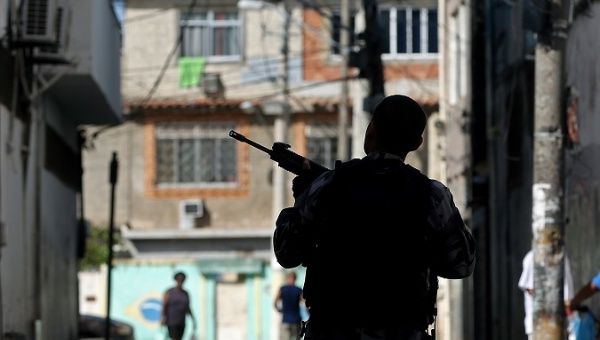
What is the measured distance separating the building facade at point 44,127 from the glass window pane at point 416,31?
51.7 feet

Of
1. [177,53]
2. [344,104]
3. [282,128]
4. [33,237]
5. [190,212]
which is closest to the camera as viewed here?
[33,237]

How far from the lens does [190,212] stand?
126 feet

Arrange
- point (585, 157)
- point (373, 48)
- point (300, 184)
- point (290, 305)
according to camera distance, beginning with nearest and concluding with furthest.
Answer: point (300, 184) < point (585, 157) < point (373, 48) < point (290, 305)

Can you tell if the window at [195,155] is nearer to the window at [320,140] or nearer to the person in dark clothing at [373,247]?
the window at [320,140]

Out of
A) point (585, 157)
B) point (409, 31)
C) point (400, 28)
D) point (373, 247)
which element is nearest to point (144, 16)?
point (400, 28)

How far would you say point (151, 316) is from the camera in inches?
1486

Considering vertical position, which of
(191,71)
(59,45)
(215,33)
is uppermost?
(215,33)

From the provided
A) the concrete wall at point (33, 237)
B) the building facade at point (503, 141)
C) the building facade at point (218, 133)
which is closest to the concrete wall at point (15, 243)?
the concrete wall at point (33, 237)

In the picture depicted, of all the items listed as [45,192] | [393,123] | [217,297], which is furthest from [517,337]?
[217,297]

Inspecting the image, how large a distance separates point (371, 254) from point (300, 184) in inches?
18.9

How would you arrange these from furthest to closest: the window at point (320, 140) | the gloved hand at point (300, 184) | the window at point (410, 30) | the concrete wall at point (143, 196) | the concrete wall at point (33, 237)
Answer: the concrete wall at point (143, 196) < the window at point (410, 30) < the window at point (320, 140) < the concrete wall at point (33, 237) < the gloved hand at point (300, 184)

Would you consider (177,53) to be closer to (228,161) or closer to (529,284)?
(228,161)

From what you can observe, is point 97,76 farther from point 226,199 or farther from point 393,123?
point 226,199

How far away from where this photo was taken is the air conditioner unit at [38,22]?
1628 cm
